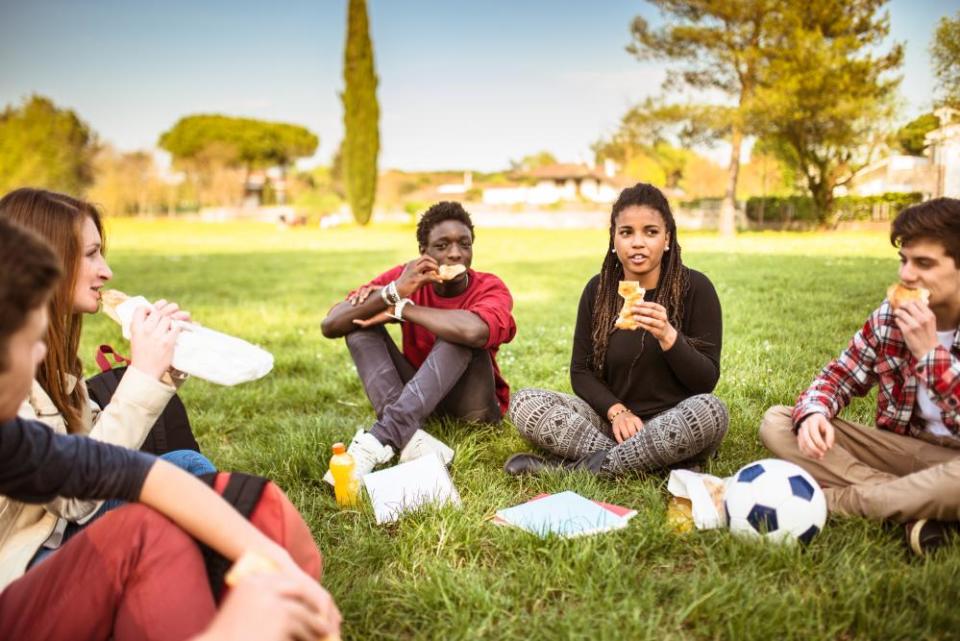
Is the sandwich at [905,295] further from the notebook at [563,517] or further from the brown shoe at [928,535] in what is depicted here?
the notebook at [563,517]

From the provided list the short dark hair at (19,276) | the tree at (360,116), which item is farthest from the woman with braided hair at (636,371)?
the tree at (360,116)

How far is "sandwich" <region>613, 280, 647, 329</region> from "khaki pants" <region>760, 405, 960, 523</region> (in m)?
0.77

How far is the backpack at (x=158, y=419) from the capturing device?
272cm

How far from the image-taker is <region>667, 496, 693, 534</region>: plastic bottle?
2688mm

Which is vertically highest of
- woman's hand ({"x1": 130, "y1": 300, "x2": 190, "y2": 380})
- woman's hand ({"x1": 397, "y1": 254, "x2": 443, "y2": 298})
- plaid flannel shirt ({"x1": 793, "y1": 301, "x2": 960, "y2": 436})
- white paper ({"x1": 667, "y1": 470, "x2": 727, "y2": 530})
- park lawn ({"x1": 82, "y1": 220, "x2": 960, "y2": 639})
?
woman's hand ({"x1": 397, "y1": 254, "x2": 443, "y2": 298})

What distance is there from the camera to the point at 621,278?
376cm

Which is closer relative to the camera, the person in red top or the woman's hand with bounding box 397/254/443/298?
the person in red top

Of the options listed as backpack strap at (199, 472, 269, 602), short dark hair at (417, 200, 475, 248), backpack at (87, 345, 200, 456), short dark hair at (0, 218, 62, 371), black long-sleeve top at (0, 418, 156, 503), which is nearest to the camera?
short dark hair at (0, 218, 62, 371)

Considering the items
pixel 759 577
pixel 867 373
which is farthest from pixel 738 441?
pixel 759 577

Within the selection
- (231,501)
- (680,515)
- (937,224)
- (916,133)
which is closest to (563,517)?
(680,515)

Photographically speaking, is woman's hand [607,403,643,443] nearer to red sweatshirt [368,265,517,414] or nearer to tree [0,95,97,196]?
red sweatshirt [368,265,517,414]

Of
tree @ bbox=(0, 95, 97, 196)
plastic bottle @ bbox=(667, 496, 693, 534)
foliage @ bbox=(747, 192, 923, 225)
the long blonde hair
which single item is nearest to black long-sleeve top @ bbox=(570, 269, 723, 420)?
plastic bottle @ bbox=(667, 496, 693, 534)

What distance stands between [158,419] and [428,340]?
5.54ft

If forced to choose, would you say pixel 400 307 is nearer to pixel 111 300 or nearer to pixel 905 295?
pixel 111 300
